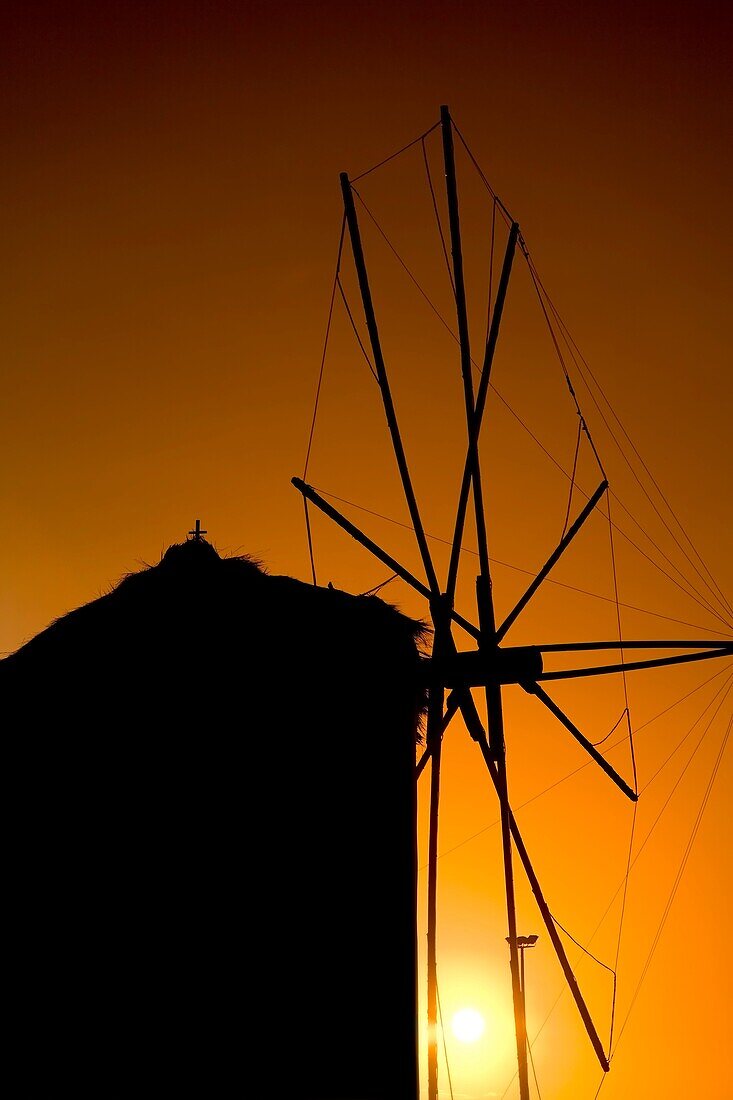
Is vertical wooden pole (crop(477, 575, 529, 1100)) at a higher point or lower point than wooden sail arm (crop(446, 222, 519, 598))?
lower

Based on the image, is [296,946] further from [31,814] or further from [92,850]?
[31,814]

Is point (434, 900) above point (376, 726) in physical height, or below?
below

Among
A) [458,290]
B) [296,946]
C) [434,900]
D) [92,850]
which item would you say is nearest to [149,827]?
[92,850]

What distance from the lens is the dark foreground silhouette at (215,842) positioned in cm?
834

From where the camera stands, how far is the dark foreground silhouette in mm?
8336

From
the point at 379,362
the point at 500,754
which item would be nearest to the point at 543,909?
the point at 500,754

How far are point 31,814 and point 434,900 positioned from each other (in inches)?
138

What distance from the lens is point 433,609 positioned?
1070cm

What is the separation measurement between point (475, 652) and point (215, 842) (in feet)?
9.03

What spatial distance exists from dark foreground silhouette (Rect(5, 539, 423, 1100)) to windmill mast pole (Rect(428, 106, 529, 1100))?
2.88 ft

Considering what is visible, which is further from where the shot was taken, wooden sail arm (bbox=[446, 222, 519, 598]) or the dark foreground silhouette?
wooden sail arm (bbox=[446, 222, 519, 598])

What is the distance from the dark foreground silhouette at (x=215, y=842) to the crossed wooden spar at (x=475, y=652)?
0.69 m

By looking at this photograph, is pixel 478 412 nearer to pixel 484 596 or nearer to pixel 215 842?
pixel 484 596

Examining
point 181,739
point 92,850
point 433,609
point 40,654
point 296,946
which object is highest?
point 433,609
